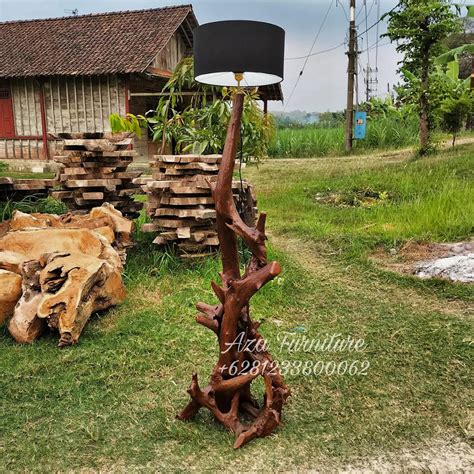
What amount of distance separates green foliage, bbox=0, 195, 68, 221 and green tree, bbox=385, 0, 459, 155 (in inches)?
324

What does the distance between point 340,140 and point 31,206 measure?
11.6 metres

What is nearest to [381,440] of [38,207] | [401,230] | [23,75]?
[401,230]

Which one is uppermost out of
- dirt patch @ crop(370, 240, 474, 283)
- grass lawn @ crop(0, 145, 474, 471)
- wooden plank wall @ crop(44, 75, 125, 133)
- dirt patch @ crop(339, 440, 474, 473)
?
wooden plank wall @ crop(44, 75, 125, 133)

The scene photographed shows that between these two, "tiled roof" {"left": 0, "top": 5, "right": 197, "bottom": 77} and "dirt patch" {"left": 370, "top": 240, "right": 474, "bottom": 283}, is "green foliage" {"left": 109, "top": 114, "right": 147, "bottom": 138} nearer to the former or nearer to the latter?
"dirt patch" {"left": 370, "top": 240, "right": 474, "bottom": 283}

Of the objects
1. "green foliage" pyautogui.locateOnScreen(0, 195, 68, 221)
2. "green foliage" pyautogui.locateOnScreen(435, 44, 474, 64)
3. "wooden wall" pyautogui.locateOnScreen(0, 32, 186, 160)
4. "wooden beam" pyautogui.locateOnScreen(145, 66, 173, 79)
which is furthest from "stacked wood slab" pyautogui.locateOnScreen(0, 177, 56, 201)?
"green foliage" pyautogui.locateOnScreen(435, 44, 474, 64)

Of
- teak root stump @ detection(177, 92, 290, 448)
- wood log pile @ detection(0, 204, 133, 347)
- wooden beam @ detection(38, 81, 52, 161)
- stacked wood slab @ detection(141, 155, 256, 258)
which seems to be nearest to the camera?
teak root stump @ detection(177, 92, 290, 448)

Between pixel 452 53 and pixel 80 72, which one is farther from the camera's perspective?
pixel 80 72

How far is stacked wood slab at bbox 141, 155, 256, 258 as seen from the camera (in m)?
4.88

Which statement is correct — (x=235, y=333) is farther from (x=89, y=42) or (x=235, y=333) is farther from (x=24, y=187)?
(x=89, y=42)

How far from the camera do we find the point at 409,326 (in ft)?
12.5

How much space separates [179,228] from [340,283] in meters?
1.54

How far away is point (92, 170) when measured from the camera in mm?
5613

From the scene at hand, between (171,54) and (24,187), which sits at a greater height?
(171,54)

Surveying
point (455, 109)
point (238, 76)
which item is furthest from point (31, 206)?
point (455, 109)
